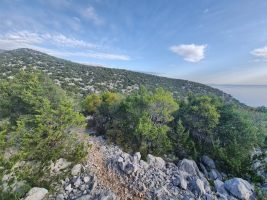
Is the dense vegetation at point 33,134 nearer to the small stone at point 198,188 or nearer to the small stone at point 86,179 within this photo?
the small stone at point 86,179

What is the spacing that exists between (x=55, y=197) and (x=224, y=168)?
15747 millimetres

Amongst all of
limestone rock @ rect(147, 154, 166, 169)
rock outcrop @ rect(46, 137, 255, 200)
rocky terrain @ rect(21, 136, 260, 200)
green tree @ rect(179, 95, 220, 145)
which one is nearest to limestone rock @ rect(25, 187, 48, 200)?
rocky terrain @ rect(21, 136, 260, 200)

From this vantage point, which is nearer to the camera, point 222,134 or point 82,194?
point 82,194

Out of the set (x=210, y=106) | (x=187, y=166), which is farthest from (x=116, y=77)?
(x=187, y=166)

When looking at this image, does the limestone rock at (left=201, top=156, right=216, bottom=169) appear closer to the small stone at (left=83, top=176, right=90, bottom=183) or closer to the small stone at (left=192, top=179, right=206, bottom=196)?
the small stone at (left=192, top=179, right=206, bottom=196)

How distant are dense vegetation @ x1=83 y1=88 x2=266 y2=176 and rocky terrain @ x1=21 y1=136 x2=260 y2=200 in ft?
12.5

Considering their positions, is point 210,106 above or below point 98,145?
above

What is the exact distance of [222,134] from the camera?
874 inches

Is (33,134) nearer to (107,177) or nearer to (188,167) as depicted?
(107,177)

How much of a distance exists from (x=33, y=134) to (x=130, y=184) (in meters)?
6.80

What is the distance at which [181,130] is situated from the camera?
21.1 metres

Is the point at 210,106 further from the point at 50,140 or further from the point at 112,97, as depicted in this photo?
the point at 50,140

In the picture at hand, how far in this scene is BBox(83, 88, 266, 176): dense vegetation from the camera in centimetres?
1909

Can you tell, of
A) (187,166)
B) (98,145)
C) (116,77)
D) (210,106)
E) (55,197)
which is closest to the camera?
(55,197)
